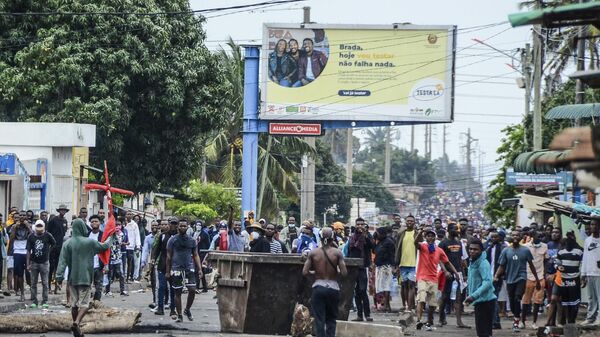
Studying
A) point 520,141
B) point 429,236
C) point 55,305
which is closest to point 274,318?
point 429,236

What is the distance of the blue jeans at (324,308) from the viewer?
668 inches

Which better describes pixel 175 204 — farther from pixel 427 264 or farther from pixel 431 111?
pixel 427 264

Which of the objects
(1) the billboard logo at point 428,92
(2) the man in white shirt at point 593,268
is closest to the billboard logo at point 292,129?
(1) the billboard logo at point 428,92

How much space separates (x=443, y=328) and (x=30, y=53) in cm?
2262

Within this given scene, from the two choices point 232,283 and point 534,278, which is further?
point 534,278

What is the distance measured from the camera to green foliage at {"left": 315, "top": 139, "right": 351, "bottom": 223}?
87.1 meters

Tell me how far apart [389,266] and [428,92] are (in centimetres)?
2167

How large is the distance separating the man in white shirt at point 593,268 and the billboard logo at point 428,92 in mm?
24586

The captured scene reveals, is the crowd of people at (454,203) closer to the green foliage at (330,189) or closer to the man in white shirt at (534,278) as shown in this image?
the green foliage at (330,189)

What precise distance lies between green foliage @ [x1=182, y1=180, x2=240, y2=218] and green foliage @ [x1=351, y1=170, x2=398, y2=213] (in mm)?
40287

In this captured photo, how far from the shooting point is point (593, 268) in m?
22.0

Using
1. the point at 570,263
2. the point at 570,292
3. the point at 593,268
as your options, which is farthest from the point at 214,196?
the point at 570,263

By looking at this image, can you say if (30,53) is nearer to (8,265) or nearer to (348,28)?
(348,28)

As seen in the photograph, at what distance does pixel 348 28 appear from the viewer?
153 ft
